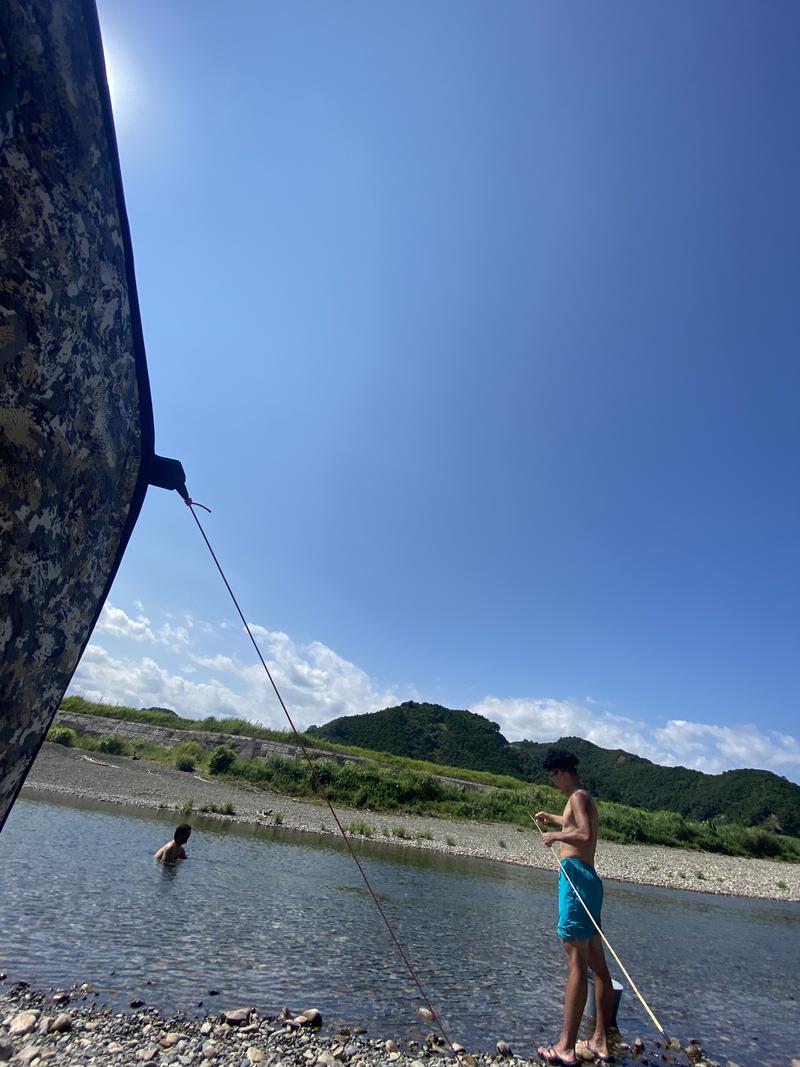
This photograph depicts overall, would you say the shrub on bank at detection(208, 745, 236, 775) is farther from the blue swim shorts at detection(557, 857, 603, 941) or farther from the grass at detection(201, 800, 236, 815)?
the blue swim shorts at detection(557, 857, 603, 941)

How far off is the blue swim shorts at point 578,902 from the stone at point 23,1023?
432 cm

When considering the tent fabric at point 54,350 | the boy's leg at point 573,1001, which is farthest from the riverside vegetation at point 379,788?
the tent fabric at point 54,350

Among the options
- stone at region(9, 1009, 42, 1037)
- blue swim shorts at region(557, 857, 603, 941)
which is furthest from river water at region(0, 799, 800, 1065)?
blue swim shorts at region(557, 857, 603, 941)

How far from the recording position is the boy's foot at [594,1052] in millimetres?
4805

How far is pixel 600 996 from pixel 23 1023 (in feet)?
16.6

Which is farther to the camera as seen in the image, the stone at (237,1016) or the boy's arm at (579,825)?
the boy's arm at (579,825)

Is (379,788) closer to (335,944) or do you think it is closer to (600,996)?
(335,944)

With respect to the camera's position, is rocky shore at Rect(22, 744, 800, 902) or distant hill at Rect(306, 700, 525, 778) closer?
rocky shore at Rect(22, 744, 800, 902)

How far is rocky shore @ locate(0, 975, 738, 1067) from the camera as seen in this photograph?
4.04m

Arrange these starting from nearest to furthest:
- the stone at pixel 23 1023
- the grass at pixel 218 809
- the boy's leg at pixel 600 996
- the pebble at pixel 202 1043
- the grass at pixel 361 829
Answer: the pebble at pixel 202 1043, the stone at pixel 23 1023, the boy's leg at pixel 600 996, the grass at pixel 218 809, the grass at pixel 361 829

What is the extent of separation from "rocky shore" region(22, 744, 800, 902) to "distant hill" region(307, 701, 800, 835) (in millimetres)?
31456

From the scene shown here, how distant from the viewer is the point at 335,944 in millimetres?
7551

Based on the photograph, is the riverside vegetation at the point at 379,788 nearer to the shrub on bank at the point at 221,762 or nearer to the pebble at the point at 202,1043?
the shrub on bank at the point at 221,762

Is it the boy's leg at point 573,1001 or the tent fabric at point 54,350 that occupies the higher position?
the tent fabric at point 54,350
